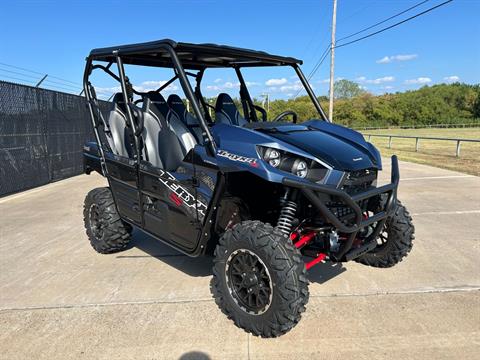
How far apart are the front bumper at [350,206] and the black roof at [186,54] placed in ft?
4.64

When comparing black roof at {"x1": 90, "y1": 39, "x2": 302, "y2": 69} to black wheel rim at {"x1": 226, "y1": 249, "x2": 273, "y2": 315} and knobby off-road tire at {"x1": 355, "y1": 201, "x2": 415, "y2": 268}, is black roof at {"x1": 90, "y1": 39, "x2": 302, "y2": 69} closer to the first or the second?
black wheel rim at {"x1": 226, "y1": 249, "x2": 273, "y2": 315}

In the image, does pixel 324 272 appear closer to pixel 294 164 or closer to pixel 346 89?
pixel 294 164

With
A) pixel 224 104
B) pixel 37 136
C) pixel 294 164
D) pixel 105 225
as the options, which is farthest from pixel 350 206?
pixel 37 136

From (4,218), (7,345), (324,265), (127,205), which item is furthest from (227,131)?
(4,218)

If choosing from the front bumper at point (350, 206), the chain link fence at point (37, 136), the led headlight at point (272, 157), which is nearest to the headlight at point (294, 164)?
the led headlight at point (272, 157)

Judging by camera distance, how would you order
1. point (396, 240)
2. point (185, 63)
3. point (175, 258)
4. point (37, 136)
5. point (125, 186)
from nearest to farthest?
1. point (396, 240)
2. point (125, 186)
3. point (175, 258)
4. point (185, 63)
5. point (37, 136)

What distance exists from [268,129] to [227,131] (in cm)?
39

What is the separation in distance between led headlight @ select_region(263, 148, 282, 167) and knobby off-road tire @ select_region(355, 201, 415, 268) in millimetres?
1379

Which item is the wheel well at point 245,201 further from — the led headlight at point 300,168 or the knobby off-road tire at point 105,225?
the knobby off-road tire at point 105,225

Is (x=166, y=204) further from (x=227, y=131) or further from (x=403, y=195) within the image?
(x=403, y=195)

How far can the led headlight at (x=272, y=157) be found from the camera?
274 centimetres

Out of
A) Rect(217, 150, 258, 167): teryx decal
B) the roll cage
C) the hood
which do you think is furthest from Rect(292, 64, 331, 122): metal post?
Rect(217, 150, 258, 167): teryx decal

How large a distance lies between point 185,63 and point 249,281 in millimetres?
2801

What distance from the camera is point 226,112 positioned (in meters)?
4.47
